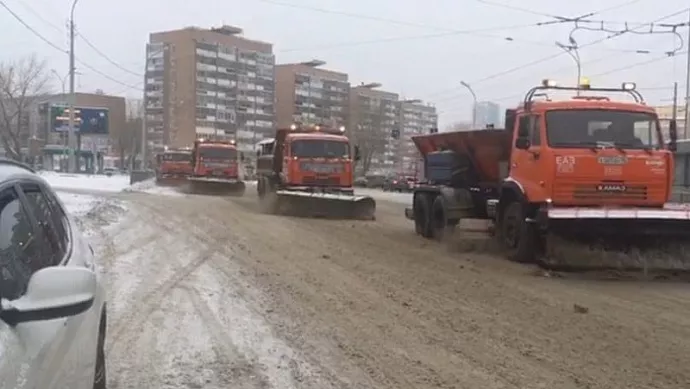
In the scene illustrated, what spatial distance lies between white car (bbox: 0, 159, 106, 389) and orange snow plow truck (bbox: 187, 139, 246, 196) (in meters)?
32.5

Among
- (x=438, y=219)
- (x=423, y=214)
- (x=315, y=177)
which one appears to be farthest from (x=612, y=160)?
(x=315, y=177)

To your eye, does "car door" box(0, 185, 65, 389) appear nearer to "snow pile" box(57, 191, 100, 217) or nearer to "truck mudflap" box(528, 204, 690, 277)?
"truck mudflap" box(528, 204, 690, 277)

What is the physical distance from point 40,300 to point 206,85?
90853mm

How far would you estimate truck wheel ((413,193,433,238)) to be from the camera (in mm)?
17594

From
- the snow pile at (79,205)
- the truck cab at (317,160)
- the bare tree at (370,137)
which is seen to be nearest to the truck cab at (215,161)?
the snow pile at (79,205)

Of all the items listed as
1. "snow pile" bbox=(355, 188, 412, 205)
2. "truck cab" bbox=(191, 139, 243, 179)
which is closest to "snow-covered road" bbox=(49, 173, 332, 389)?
"snow pile" bbox=(355, 188, 412, 205)

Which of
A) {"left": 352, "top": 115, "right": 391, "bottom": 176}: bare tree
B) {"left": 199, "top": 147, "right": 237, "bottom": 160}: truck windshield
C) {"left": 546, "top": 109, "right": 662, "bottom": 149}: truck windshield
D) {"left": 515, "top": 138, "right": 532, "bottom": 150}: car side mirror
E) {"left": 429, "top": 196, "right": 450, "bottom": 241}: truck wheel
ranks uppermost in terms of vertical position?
{"left": 352, "top": 115, "right": 391, "bottom": 176}: bare tree

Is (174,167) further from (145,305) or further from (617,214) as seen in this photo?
(145,305)

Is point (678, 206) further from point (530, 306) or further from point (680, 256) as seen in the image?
point (530, 306)

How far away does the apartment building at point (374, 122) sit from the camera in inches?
3642

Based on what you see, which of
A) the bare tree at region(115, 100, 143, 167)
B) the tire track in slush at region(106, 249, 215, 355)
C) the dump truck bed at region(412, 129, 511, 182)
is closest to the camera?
the tire track in slush at region(106, 249, 215, 355)

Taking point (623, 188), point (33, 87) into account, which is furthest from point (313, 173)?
point (33, 87)

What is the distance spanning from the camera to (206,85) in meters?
91.6

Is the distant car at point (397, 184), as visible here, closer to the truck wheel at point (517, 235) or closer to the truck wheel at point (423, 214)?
the truck wheel at point (423, 214)
